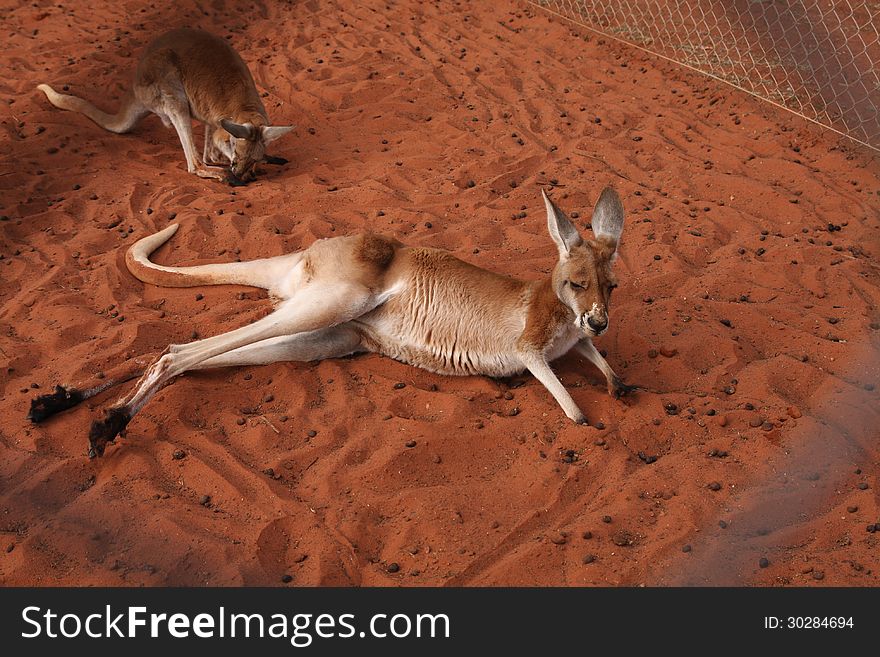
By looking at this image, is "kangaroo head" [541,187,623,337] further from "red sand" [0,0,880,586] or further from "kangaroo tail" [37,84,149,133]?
"kangaroo tail" [37,84,149,133]

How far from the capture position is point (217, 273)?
4.12 meters

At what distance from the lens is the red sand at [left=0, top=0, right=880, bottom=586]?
273 cm

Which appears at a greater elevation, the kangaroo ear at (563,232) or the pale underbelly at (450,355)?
the kangaroo ear at (563,232)

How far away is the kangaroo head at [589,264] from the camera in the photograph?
3.32 m

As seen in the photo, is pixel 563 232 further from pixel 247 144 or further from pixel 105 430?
pixel 247 144

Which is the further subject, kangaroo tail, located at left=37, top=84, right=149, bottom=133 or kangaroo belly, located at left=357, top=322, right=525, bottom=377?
kangaroo tail, located at left=37, top=84, right=149, bottom=133

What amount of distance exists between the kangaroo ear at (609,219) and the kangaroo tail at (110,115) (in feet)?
13.6

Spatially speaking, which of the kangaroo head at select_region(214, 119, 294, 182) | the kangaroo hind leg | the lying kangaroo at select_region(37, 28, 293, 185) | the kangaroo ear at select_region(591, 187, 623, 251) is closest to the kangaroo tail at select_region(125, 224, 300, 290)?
the kangaroo hind leg

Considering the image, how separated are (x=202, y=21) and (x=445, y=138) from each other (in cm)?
359

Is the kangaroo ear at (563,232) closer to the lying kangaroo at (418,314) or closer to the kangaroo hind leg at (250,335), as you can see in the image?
the lying kangaroo at (418,314)

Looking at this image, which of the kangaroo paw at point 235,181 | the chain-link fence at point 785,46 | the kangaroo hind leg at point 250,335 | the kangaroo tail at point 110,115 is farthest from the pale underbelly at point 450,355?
the kangaroo tail at point 110,115

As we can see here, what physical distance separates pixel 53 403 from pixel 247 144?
2.93 m

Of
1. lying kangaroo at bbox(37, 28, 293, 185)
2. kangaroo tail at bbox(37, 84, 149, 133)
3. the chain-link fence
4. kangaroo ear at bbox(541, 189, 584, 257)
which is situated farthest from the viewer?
kangaroo tail at bbox(37, 84, 149, 133)

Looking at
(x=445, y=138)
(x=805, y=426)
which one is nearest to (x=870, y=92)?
(x=445, y=138)
